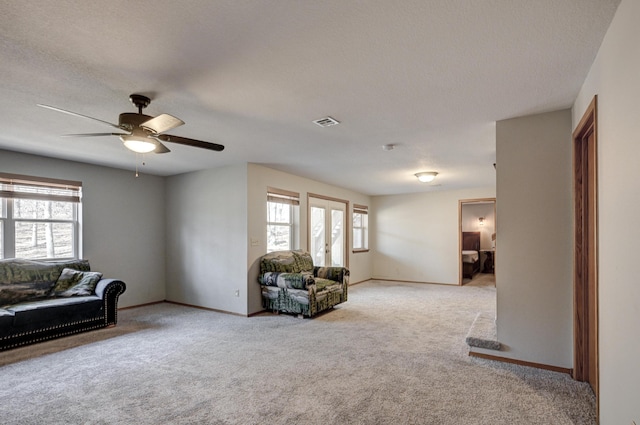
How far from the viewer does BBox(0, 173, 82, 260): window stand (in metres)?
4.48

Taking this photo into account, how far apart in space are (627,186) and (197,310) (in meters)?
5.58

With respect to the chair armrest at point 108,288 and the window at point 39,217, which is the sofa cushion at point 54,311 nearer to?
the chair armrest at point 108,288

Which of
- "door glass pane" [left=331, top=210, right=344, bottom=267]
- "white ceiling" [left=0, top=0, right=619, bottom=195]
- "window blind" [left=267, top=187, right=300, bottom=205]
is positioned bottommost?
"door glass pane" [left=331, top=210, right=344, bottom=267]

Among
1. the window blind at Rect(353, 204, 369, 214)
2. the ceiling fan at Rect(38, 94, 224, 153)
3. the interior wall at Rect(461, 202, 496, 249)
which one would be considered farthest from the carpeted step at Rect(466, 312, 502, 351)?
the interior wall at Rect(461, 202, 496, 249)

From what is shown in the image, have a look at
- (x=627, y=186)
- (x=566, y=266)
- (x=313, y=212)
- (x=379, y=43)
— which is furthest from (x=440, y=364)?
(x=313, y=212)

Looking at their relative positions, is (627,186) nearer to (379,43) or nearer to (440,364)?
(379,43)

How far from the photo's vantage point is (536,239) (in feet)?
10.1

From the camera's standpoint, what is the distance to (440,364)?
127 inches

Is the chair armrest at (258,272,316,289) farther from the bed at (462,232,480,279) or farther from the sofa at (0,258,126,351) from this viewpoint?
the bed at (462,232,480,279)

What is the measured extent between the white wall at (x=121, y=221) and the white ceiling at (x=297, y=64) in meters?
1.20

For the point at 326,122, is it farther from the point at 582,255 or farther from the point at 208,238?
the point at 208,238

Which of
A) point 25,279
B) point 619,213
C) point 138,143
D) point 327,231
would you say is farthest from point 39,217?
point 619,213

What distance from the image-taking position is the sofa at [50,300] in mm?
3730

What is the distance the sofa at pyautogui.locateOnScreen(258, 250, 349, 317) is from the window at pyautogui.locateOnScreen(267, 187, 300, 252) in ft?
1.36
